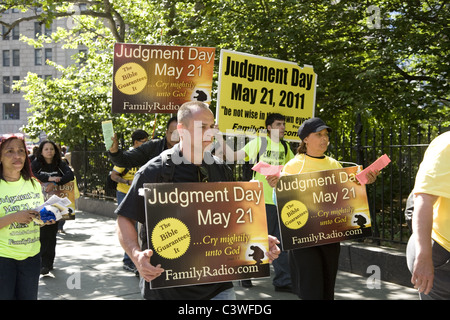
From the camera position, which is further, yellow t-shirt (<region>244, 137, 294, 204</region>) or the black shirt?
yellow t-shirt (<region>244, 137, 294, 204</region>)

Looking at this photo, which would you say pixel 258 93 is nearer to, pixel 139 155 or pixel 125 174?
pixel 139 155

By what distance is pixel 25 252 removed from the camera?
4406 mm

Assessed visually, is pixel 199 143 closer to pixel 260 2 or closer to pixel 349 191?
pixel 349 191

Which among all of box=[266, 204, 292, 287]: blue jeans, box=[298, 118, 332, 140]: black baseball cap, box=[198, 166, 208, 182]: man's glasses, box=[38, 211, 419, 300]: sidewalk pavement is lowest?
box=[38, 211, 419, 300]: sidewalk pavement

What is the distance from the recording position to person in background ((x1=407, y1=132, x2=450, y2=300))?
3053mm

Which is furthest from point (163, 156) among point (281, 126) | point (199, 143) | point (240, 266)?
point (281, 126)

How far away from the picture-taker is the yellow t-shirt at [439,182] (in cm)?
310

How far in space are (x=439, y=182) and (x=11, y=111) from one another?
81.4 m

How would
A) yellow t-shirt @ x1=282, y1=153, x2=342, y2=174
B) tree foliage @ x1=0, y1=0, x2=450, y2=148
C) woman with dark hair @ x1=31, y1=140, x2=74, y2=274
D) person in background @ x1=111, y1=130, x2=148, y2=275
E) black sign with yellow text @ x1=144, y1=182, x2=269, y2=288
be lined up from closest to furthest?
black sign with yellow text @ x1=144, y1=182, x2=269, y2=288, yellow t-shirt @ x1=282, y1=153, x2=342, y2=174, person in background @ x1=111, y1=130, x2=148, y2=275, woman with dark hair @ x1=31, y1=140, x2=74, y2=274, tree foliage @ x1=0, y1=0, x2=450, y2=148

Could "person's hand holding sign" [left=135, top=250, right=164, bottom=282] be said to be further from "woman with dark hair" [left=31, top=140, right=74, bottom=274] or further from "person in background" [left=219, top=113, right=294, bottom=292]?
"woman with dark hair" [left=31, top=140, right=74, bottom=274]

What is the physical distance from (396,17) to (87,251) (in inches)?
254

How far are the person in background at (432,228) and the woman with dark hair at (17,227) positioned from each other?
2.76 m

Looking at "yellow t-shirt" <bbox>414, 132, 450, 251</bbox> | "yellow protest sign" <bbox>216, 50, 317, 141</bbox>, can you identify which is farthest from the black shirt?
"yellow protest sign" <bbox>216, 50, 317, 141</bbox>

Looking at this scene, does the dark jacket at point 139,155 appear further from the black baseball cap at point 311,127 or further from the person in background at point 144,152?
the black baseball cap at point 311,127
